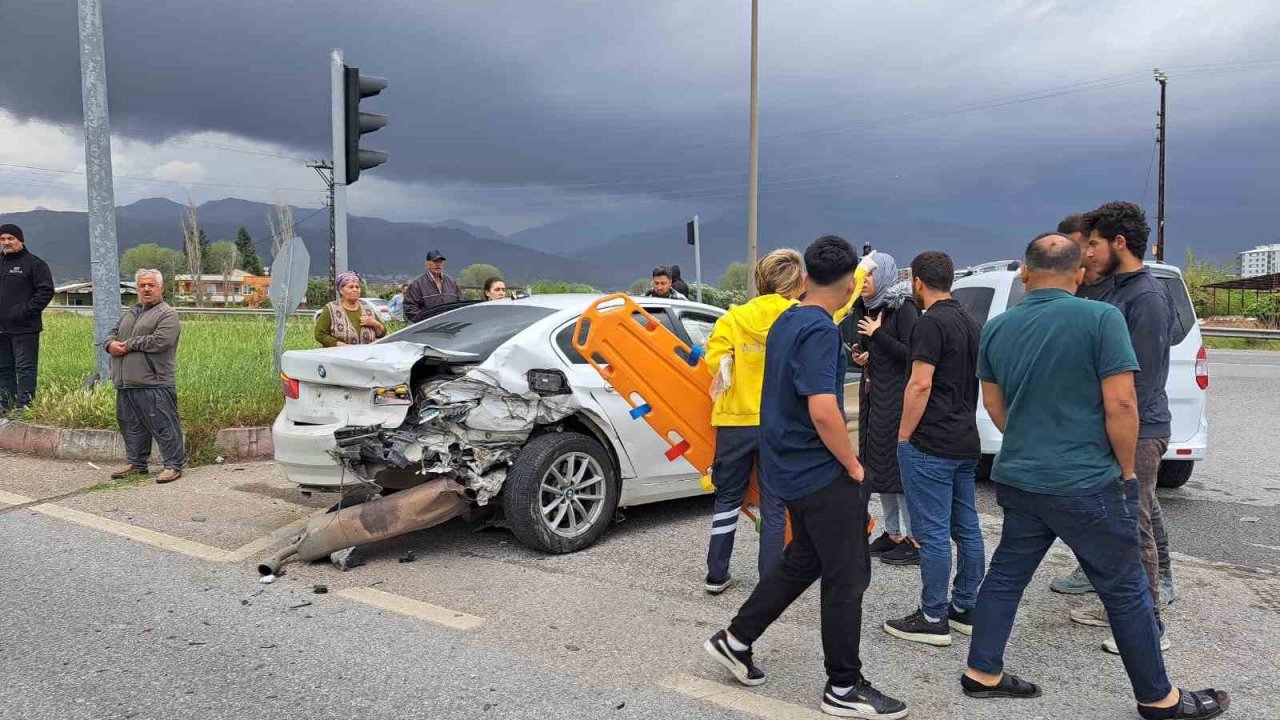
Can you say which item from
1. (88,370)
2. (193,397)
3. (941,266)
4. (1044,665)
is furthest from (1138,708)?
(88,370)

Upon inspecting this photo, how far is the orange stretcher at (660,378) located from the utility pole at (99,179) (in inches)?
272

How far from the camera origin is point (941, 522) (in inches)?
162

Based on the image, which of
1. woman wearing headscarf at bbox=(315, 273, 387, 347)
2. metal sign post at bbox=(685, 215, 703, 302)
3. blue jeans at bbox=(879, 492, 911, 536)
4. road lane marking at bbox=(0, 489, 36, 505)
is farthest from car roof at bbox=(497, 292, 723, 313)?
metal sign post at bbox=(685, 215, 703, 302)

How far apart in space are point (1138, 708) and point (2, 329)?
1022 centimetres

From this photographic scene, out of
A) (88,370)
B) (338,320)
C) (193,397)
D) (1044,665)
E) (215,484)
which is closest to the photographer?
(1044,665)

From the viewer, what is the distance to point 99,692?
3496 mm

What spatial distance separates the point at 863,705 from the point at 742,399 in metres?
1.64

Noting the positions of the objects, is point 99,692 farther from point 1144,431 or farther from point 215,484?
point 1144,431

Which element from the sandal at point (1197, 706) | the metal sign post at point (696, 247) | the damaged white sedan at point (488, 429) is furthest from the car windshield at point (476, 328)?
the metal sign post at point (696, 247)

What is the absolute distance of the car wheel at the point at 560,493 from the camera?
5.13 metres

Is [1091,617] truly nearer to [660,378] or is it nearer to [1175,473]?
[660,378]

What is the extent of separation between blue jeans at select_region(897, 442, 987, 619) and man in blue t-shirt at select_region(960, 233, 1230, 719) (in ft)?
2.19

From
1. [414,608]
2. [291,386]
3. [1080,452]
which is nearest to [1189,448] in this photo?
[1080,452]

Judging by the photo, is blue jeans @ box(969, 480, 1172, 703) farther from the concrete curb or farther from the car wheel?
A: the concrete curb
